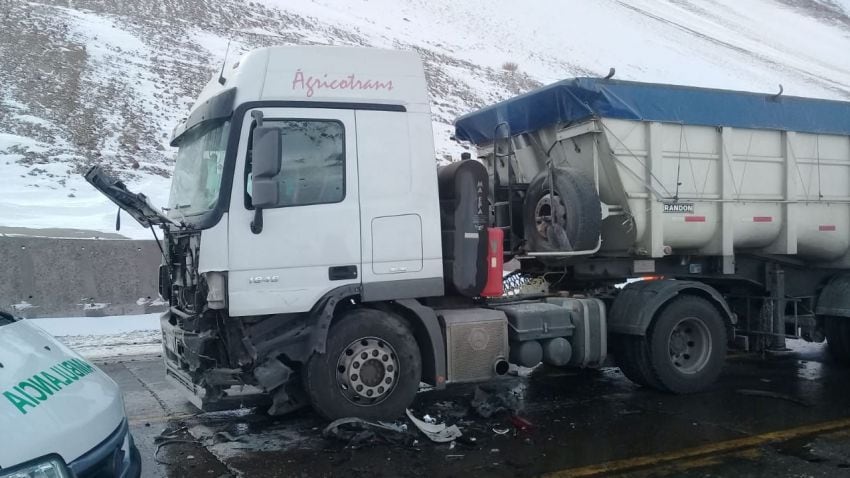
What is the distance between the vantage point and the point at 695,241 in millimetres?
7766

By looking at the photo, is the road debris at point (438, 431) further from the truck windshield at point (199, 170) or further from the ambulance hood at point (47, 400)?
the ambulance hood at point (47, 400)

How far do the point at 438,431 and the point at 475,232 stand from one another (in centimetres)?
179

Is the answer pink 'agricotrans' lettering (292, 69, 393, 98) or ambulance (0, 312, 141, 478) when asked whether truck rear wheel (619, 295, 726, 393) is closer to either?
pink 'agricotrans' lettering (292, 69, 393, 98)

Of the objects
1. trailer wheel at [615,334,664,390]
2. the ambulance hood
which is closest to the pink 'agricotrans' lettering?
the ambulance hood

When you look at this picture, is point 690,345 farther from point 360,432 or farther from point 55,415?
point 55,415

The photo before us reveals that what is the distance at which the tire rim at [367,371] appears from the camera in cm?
597

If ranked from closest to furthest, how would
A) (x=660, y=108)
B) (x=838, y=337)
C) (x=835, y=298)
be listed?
1. (x=660, y=108)
2. (x=835, y=298)
3. (x=838, y=337)

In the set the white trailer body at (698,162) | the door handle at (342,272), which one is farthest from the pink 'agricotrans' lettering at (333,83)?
the white trailer body at (698,162)

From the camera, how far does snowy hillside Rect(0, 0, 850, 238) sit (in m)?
20.3

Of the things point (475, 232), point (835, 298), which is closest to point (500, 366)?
point (475, 232)

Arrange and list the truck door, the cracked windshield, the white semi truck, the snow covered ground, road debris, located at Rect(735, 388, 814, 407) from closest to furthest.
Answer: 1. the cracked windshield
2. the truck door
3. the white semi truck
4. road debris, located at Rect(735, 388, 814, 407)
5. the snow covered ground

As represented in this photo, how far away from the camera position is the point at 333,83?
6051 millimetres

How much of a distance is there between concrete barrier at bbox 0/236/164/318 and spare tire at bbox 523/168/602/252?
22.0 ft

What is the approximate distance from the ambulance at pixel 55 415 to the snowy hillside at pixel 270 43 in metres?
13.5
